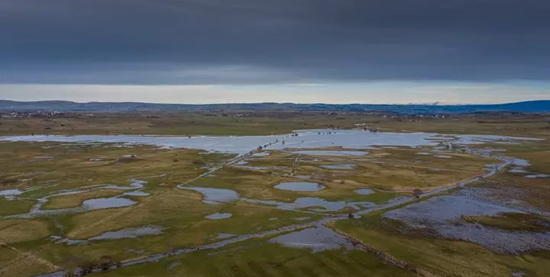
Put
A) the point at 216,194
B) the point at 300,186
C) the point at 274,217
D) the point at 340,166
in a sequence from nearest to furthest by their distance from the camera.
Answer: the point at 274,217 < the point at 216,194 < the point at 300,186 < the point at 340,166

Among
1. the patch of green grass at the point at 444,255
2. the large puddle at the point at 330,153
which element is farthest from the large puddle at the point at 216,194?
the large puddle at the point at 330,153

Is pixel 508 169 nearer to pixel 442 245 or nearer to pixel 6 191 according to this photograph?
pixel 442 245

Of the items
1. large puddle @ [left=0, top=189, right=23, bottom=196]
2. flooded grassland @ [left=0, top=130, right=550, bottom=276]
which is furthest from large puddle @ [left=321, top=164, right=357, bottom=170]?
large puddle @ [left=0, top=189, right=23, bottom=196]

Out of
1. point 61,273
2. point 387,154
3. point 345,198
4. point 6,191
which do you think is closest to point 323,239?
point 345,198

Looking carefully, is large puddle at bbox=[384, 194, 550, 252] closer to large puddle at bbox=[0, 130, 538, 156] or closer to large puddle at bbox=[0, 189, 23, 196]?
large puddle at bbox=[0, 189, 23, 196]

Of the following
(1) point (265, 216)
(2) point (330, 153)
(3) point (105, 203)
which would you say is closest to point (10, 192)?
(3) point (105, 203)

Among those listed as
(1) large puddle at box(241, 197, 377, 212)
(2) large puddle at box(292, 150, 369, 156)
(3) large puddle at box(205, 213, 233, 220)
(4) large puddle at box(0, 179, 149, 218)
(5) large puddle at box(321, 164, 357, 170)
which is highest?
(1) large puddle at box(241, 197, 377, 212)

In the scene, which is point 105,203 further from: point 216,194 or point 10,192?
point 10,192

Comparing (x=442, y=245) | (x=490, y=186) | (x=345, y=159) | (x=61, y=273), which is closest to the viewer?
(x=61, y=273)
